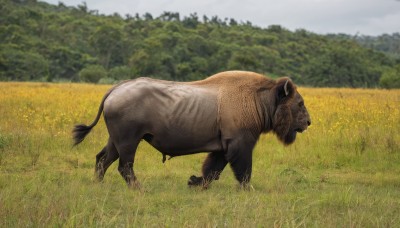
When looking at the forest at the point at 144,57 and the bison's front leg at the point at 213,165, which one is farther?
the forest at the point at 144,57

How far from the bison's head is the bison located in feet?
0.05

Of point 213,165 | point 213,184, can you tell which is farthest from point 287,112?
point 213,184

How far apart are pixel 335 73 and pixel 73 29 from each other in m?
32.5

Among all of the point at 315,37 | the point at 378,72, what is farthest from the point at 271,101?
the point at 315,37

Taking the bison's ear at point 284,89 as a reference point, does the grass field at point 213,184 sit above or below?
below

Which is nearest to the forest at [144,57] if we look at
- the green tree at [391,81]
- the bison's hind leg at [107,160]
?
the green tree at [391,81]

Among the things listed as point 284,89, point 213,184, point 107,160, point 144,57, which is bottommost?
point 144,57

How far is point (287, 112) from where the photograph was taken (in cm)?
715

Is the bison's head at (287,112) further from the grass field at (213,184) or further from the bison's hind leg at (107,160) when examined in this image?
the bison's hind leg at (107,160)

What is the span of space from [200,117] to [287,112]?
1.37 m

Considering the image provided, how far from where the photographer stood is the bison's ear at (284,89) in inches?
276

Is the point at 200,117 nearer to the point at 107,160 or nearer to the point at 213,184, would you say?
the point at 213,184

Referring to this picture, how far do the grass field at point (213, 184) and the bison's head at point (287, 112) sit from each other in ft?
2.56

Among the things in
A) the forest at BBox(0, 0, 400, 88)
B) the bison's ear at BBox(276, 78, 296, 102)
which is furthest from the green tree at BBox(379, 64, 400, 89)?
the bison's ear at BBox(276, 78, 296, 102)
